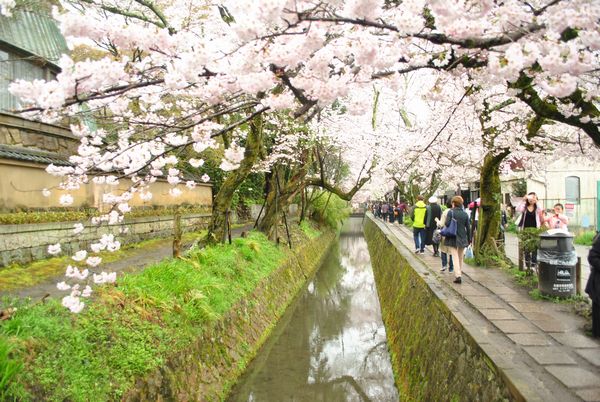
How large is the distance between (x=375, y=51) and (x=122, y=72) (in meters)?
2.14

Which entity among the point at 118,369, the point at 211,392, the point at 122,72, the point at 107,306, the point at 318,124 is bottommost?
the point at 211,392

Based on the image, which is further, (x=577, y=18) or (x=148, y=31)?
(x=148, y=31)

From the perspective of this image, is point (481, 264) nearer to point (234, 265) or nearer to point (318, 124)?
point (234, 265)

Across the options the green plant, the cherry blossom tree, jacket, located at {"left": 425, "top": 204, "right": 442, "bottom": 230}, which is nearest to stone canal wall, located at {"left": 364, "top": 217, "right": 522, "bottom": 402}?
jacket, located at {"left": 425, "top": 204, "right": 442, "bottom": 230}

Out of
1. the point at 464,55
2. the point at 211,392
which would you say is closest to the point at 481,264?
the point at 211,392

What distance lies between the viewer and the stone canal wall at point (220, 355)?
18.8ft

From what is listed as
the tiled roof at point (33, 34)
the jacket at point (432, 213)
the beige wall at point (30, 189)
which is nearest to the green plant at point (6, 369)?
the beige wall at point (30, 189)

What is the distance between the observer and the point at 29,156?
8.62 metres

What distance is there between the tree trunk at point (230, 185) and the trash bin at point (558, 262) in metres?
6.90

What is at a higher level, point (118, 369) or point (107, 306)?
point (107, 306)

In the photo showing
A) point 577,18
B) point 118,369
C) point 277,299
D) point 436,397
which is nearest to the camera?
point 577,18

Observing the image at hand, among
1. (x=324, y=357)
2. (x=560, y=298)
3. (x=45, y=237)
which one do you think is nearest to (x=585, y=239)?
(x=560, y=298)

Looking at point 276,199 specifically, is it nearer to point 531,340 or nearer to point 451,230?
point 451,230

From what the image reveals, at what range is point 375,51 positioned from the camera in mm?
3588
